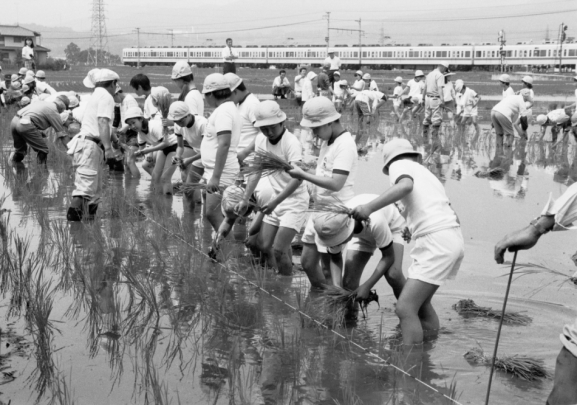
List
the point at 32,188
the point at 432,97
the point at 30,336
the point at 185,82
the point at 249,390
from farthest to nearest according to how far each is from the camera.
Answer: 1. the point at 432,97
2. the point at 32,188
3. the point at 185,82
4. the point at 30,336
5. the point at 249,390

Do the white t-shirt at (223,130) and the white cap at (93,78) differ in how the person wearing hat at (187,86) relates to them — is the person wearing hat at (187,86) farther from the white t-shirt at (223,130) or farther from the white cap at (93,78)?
the white t-shirt at (223,130)

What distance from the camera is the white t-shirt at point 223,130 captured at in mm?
7008

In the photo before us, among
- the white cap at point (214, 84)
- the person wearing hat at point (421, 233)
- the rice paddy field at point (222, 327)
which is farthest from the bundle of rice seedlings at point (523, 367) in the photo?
the white cap at point (214, 84)

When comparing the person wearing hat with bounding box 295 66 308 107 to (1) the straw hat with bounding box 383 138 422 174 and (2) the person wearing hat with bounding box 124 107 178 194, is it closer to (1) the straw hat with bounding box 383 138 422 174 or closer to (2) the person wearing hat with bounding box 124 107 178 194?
(2) the person wearing hat with bounding box 124 107 178 194

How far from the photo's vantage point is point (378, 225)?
5066 millimetres

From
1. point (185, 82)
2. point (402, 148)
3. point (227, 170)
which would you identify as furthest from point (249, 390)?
point (185, 82)

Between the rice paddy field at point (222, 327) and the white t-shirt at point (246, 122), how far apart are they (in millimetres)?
968

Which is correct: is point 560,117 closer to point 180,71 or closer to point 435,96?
point 435,96

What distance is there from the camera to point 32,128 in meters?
11.3

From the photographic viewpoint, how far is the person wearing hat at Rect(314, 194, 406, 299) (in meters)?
5.10

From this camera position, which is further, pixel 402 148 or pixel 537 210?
pixel 537 210

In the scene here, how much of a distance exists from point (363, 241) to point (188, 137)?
3492mm

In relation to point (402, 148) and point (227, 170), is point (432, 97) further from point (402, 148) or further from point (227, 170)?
point (402, 148)

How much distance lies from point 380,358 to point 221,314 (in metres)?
1.11
